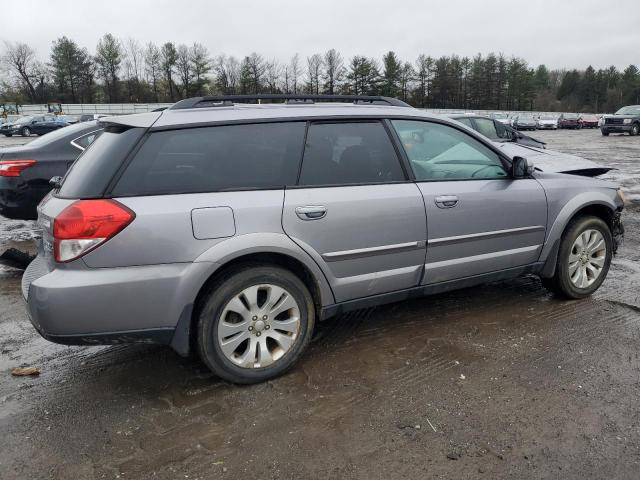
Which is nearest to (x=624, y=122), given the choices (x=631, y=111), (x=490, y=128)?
(x=631, y=111)

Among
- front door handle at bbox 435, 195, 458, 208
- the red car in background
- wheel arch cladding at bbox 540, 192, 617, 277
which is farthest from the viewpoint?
the red car in background

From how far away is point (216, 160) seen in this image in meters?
3.11

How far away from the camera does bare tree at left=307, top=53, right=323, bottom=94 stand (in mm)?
94375

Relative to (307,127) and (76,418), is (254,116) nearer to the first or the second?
(307,127)

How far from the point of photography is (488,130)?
37.0 ft

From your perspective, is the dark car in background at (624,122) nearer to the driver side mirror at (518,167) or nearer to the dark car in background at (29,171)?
the driver side mirror at (518,167)

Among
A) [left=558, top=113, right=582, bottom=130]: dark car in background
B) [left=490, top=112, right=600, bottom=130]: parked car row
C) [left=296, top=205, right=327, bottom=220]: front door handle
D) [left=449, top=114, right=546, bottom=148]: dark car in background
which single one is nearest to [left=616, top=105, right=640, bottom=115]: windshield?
[left=490, top=112, right=600, bottom=130]: parked car row

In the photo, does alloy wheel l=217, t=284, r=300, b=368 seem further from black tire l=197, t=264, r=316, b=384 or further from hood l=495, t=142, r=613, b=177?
hood l=495, t=142, r=613, b=177

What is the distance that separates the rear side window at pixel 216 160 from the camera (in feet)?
9.62

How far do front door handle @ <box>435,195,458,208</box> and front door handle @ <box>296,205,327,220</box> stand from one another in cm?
91

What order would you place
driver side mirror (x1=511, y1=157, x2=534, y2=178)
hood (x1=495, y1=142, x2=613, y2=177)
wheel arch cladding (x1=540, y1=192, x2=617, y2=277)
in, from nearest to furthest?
driver side mirror (x1=511, y1=157, x2=534, y2=178) < wheel arch cladding (x1=540, y1=192, x2=617, y2=277) < hood (x1=495, y1=142, x2=613, y2=177)

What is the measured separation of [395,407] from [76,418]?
179cm

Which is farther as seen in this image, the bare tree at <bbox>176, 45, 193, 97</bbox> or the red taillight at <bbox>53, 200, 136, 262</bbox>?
the bare tree at <bbox>176, 45, 193, 97</bbox>

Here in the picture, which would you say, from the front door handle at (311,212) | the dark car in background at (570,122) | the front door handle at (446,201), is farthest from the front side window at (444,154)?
the dark car in background at (570,122)
